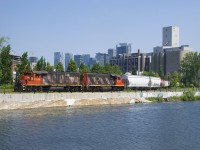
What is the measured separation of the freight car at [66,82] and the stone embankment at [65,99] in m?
Result: 6.43

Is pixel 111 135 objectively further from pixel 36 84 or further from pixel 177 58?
pixel 177 58

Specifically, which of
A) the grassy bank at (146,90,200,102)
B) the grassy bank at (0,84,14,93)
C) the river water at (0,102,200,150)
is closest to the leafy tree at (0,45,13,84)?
the grassy bank at (0,84,14,93)

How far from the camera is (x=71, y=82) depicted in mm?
68562

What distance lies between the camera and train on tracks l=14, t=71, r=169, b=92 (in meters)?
61.8

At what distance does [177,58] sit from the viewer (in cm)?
19900

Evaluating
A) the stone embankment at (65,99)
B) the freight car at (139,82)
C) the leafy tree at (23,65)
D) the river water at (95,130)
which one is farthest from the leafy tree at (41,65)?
the river water at (95,130)

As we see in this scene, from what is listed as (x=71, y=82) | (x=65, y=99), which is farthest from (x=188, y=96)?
(x=65, y=99)

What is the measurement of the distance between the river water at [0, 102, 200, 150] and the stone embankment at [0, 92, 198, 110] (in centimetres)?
228

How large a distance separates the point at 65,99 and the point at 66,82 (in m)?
9.82

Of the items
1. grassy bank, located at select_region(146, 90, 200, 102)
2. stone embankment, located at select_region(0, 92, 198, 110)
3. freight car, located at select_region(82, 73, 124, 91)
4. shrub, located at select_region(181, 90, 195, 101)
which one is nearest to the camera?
stone embankment, located at select_region(0, 92, 198, 110)

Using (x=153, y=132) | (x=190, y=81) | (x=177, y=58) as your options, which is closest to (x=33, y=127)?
(x=153, y=132)

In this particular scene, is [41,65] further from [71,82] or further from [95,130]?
[95,130]

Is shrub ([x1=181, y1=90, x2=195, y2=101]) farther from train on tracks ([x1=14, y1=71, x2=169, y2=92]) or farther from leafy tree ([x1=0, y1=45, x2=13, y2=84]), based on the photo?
leafy tree ([x1=0, y1=45, x2=13, y2=84])

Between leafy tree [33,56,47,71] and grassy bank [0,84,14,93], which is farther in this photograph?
leafy tree [33,56,47,71]
